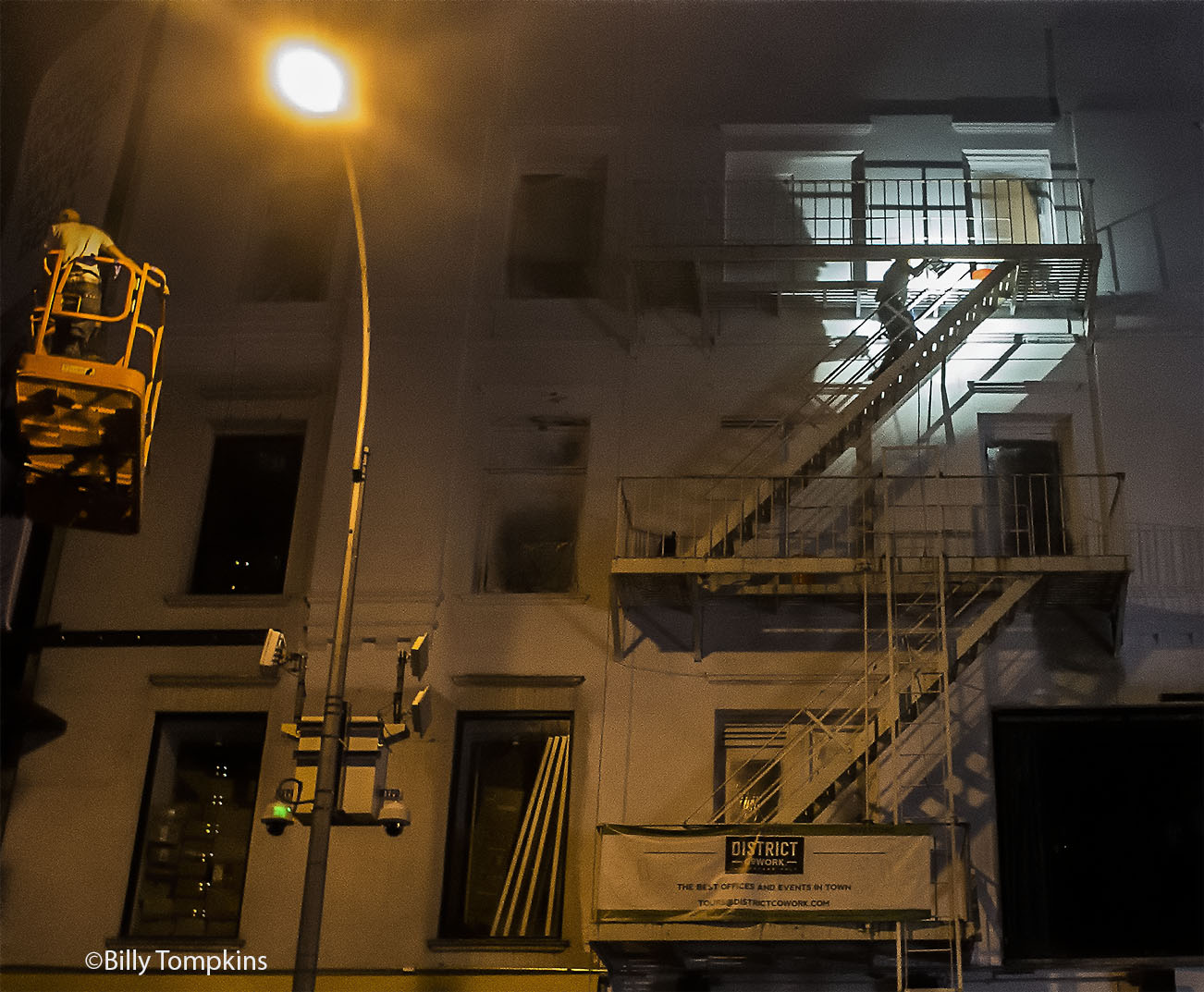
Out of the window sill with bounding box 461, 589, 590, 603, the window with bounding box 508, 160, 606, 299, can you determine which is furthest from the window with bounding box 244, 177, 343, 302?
the window sill with bounding box 461, 589, 590, 603

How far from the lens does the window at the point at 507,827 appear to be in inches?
599

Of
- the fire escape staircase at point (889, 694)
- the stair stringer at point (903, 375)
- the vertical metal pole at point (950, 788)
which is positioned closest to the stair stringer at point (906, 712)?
the fire escape staircase at point (889, 694)

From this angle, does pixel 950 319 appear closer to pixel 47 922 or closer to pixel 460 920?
pixel 460 920

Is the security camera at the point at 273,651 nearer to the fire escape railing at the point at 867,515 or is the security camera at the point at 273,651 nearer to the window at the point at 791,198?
the fire escape railing at the point at 867,515

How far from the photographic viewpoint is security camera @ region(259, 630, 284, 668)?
12.8 meters

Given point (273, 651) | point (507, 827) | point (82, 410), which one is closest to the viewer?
point (82, 410)

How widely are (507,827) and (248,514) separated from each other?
232 inches

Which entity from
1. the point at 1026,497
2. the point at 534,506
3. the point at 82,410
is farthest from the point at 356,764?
the point at 1026,497

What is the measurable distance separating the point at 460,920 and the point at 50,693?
6172mm

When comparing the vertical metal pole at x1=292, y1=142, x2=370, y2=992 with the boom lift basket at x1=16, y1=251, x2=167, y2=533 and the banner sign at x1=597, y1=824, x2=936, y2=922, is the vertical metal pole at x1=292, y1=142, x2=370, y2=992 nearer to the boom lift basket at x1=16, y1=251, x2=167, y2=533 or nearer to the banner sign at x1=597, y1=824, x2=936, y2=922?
the boom lift basket at x1=16, y1=251, x2=167, y2=533

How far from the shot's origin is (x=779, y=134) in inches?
769

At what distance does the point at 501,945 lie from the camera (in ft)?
48.5

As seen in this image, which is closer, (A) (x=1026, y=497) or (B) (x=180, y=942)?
(B) (x=180, y=942)

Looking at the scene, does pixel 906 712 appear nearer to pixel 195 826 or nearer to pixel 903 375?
pixel 903 375
